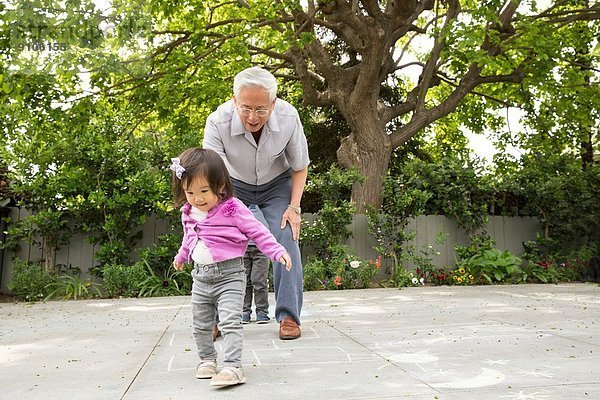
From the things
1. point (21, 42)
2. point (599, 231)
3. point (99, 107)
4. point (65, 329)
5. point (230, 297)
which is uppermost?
point (21, 42)

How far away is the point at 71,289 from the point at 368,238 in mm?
4342

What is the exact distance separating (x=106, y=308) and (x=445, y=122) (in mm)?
11704

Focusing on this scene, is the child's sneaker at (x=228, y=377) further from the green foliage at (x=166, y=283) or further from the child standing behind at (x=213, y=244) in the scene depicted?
the green foliage at (x=166, y=283)

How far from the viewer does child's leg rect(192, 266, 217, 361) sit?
8.64 ft

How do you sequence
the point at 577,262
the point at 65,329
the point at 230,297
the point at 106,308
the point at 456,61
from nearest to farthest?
1. the point at 230,297
2. the point at 65,329
3. the point at 106,308
4. the point at 577,262
5. the point at 456,61

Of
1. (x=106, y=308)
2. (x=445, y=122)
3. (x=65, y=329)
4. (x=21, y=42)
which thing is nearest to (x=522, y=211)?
(x=445, y=122)

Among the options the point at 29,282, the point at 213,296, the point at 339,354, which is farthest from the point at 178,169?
the point at 29,282

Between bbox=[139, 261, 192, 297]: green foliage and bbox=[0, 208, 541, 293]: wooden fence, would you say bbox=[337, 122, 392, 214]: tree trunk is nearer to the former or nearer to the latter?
bbox=[0, 208, 541, 293]: wooden fence

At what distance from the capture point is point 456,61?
11.0 meters

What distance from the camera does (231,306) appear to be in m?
2.57

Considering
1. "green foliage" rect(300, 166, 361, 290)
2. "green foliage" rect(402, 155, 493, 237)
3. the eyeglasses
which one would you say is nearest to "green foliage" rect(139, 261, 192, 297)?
"green foliage" rect(300, 166, 361, 290)

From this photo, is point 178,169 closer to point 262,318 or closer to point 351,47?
point 262,318

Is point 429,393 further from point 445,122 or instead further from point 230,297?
point 445,122

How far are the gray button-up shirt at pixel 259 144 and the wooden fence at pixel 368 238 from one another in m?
4.59
